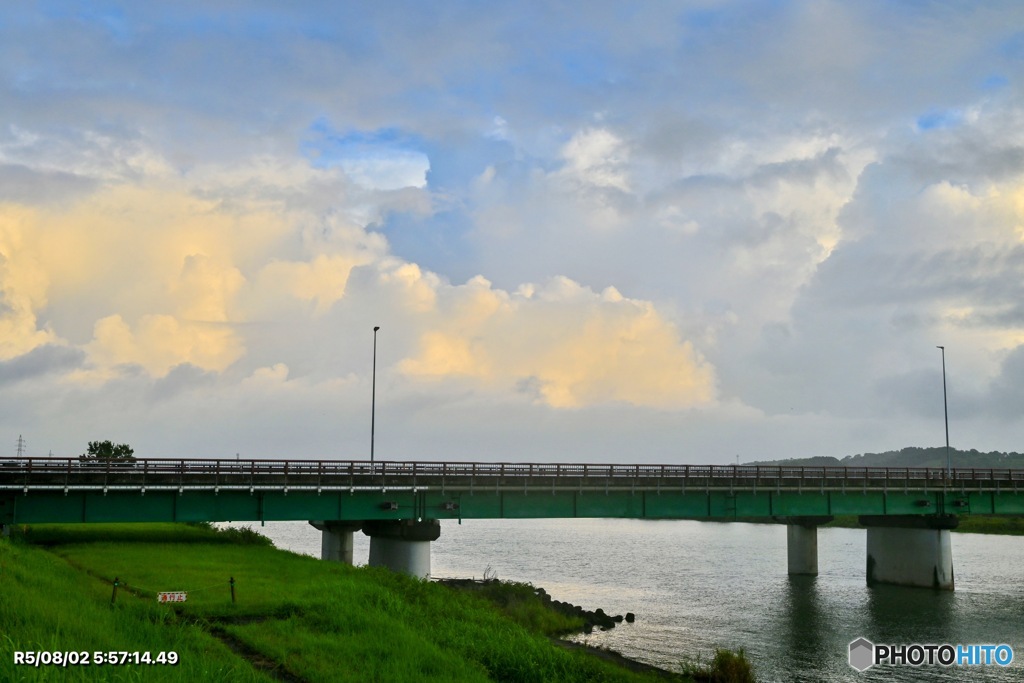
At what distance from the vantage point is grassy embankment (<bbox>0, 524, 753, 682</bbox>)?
22891mm

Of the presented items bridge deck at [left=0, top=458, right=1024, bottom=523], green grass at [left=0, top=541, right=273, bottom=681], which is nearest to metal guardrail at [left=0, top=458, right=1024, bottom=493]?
bridge deck at [left=0, top=458, right=1024, bottom=523]

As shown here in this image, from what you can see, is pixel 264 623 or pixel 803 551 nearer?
pixel 264 623

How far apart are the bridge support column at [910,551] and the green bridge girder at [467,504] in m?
1.75

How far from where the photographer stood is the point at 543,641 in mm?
33312

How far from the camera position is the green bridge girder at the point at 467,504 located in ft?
169

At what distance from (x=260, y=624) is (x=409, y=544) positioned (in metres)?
30.1

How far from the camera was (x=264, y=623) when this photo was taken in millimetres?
29812

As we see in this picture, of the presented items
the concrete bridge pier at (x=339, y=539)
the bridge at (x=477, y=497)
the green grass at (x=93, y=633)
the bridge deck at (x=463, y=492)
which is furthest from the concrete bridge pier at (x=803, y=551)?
the green grass at (x=93, y=633)

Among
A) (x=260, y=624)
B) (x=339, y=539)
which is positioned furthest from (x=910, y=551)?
(x=260, y=624)

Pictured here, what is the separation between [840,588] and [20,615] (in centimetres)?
6620

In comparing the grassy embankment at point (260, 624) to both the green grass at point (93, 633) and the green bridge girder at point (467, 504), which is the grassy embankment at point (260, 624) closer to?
the green grass at point (93, 633)

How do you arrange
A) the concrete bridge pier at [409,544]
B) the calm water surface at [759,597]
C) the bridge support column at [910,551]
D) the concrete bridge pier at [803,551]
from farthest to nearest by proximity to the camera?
1. the concrete bridge pier at [803,551]
2. the bridge support column at [910,551]
3. the concrete bridge pier at [409,544]
4. the calm water surface at [759,597]

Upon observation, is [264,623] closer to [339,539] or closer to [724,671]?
[724,671]

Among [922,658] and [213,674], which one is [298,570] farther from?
[922,658]
